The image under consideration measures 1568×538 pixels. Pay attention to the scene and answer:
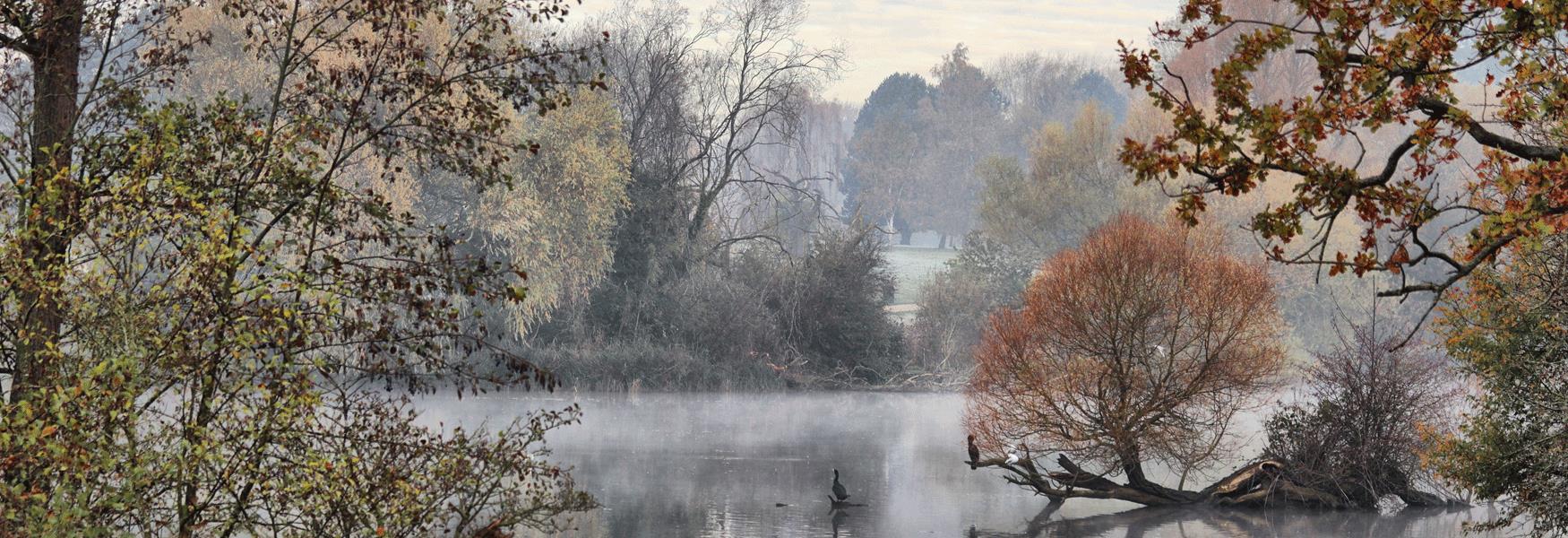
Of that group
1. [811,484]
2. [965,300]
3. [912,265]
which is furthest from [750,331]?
[912,265]

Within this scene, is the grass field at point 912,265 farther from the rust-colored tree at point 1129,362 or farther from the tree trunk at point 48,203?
the tree trunk at point 48,203

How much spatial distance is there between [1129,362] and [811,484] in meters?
5.61

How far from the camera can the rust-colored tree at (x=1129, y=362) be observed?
2377 centimetres

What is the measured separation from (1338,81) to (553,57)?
4.57 meters

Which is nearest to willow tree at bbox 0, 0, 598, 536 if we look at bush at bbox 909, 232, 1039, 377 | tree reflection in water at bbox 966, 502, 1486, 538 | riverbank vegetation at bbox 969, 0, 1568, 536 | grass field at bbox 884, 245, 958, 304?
riverbank vegetation at bbox 969, 0, 1568, 536

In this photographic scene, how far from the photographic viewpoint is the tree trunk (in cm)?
758

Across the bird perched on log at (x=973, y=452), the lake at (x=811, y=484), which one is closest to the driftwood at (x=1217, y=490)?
the bird perched on log at (x=973, y=452)

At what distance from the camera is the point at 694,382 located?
141ft

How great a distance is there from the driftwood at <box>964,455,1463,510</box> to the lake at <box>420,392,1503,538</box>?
30cm

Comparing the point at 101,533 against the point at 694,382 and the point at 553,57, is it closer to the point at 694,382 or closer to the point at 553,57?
the point at 553,57

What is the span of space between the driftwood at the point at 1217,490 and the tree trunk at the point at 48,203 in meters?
16.3

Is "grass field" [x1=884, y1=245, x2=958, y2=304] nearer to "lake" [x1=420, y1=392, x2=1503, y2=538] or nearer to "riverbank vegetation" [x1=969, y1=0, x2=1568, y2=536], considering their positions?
"lake" [x1=420, y1=392, x2=1503, y2=538]

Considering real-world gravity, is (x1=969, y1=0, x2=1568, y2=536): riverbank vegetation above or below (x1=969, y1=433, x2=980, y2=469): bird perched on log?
above

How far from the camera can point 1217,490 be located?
2431 centimetres
